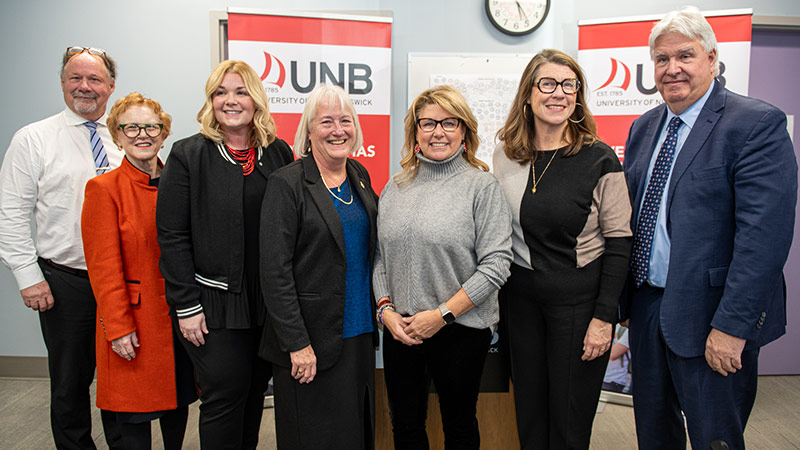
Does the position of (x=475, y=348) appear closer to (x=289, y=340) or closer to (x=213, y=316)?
(x=289, y=340)

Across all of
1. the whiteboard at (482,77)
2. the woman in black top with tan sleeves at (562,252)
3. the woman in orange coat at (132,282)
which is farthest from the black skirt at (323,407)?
the whiteboard at (482,77)

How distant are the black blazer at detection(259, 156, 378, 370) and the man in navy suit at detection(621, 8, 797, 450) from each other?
109 centimetres

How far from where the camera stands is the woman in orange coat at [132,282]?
171cm

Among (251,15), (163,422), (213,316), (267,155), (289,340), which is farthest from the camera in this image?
(251,15)

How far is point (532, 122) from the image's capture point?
1.78m

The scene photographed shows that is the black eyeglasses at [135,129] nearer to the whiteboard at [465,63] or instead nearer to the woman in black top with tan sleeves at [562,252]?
the woman in black top with tan sleeves at [562,252]

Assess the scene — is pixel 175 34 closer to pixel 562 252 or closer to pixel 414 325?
pixel 414 325

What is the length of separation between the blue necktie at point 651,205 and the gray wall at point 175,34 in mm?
1740

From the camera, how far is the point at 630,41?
288 cm

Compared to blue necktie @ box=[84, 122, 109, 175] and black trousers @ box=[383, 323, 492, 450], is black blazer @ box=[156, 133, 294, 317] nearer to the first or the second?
black trousers @ box=[383, 323, 492, 450]

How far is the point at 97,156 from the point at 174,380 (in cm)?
112

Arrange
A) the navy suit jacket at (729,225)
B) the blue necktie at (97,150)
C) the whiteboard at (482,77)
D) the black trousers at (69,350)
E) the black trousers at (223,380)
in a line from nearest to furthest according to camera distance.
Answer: the navy suit jacket at (729,225), the black trousers at (223,380), the black trousers at (69,350), the blue necktie at (97,150), the whiteboard at (482,77)

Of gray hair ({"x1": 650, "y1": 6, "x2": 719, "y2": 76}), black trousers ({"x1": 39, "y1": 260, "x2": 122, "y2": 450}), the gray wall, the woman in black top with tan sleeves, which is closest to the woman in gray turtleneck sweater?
the woman in black top with tan sleeves

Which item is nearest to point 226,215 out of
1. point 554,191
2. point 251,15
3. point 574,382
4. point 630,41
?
point 554,191
